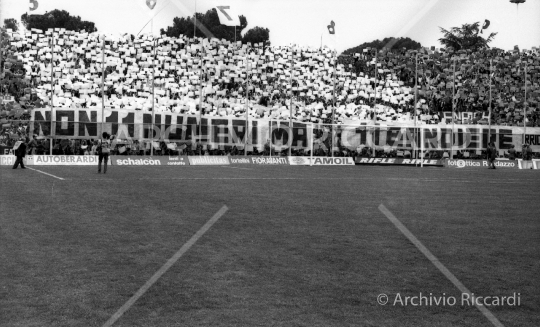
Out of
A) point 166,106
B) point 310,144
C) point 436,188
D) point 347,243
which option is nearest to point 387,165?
point 310,144

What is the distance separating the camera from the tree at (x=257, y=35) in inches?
3775

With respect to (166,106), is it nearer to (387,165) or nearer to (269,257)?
(387,165)

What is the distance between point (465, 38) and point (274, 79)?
2906cm

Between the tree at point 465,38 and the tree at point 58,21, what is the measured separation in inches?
1840

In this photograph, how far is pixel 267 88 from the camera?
195 feet

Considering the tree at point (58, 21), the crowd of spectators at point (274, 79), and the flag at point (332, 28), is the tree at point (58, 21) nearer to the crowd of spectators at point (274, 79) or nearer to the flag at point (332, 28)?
the crowd of spectators at point (274, 79)

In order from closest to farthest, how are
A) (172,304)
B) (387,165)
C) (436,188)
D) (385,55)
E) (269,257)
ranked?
(172,304) < (269,257) < (436,188) < (387,165) < (385,55)

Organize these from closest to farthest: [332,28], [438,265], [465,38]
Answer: [438,265] → [332,28] → [465,38]

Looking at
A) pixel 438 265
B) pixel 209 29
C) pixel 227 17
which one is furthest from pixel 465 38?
pixel 438 265

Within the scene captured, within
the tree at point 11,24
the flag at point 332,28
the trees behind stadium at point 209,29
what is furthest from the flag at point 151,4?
the trees behind stadium at point 209,29

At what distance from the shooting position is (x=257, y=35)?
96.2 metres

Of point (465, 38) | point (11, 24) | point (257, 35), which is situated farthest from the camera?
point (257, 35)

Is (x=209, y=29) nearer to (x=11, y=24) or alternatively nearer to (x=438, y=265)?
(x=11, y=24)

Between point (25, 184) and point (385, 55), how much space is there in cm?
4489
